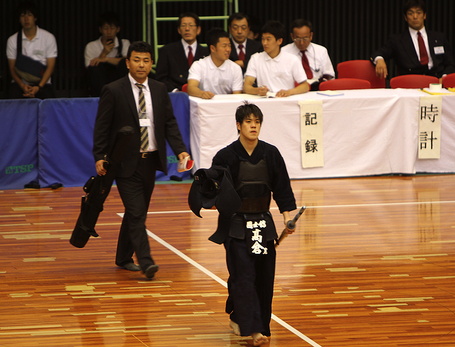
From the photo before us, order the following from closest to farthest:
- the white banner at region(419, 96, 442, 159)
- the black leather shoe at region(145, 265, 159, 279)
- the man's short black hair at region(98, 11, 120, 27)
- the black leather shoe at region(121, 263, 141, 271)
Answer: the black leather shoe at region(145, 265, 159, 279) → the black leather shoe at region(121, 263, 141, 271) → the white banner at region(419, 96, 442, 159) → the man's short black hair at region(98, 11, 120, 27)

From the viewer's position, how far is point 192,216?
7.10 metres

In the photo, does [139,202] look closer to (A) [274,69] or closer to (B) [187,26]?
(A) [274,69]

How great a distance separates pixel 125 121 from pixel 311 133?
4057 millimetres

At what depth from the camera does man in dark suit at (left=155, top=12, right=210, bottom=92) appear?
31.7ft

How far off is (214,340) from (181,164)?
1.48 m

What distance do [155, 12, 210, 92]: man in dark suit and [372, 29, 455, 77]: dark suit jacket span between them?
273 centimetres

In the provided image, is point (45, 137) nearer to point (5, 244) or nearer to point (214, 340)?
point (5, 244)

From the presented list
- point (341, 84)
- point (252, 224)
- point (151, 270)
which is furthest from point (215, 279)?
point (341, 84)

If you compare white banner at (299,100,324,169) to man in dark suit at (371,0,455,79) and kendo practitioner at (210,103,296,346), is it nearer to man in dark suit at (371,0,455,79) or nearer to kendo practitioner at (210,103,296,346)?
man in dark suit at (371,0,455,79)

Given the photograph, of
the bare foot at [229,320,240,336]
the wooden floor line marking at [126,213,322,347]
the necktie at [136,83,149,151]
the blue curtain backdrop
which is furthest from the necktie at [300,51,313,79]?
the bare foot at [229,320,240,336]

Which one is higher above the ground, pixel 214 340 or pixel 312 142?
pixel 312 142

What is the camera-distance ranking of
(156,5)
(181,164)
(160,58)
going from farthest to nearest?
(156,5), (160,58), (181,164)

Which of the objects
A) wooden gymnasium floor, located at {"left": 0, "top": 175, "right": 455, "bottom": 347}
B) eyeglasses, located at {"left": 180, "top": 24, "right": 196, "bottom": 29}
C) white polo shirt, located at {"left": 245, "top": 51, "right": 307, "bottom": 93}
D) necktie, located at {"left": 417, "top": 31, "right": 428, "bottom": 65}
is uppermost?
eyeglasses, located at {"left": 180, "top": 24, "right": 196, "bottom": 29}

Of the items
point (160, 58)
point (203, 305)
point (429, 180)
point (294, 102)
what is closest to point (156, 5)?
point (160, 58)
